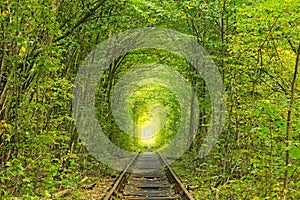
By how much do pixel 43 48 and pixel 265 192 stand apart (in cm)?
446

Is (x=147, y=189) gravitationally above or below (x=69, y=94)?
below

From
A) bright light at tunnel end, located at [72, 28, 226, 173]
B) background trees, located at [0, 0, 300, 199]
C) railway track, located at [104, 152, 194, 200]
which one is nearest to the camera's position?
background trees, located at [0, 0, 300, 199]

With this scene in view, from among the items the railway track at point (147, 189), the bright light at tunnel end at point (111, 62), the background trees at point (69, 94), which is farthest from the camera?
the bright light at tunnel end at point (111, 62)

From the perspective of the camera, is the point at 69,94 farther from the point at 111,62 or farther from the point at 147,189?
the point at 111,62

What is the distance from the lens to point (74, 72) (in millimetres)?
13656

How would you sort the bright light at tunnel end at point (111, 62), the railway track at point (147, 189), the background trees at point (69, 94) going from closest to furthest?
the background trees at point (69, 94)
the railway track at point (147, 189)
the bright light at tunnel end at point (111, 62)

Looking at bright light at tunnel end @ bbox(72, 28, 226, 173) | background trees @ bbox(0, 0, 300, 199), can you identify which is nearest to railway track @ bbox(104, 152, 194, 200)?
background trees @ bbox(0, 0, 300, 199)

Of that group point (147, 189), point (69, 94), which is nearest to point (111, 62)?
point (147, 189)

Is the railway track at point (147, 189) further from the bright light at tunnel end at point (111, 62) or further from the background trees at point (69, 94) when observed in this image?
the bright light at tunnel end at point (111, 62)

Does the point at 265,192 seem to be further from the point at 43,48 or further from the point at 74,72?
the point at 74,72

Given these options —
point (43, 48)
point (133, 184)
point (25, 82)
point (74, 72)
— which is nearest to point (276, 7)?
point (43, 48)

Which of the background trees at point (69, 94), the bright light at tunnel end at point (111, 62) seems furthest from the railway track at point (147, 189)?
the bright light at tunnel end at point (111, 62)

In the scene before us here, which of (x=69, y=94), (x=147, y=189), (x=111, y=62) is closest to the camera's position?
(x=69, y=94)

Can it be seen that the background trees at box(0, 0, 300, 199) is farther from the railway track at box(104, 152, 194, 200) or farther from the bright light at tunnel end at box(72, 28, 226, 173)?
the bright light at tunnel end at box(72, 28, 226, 173)
